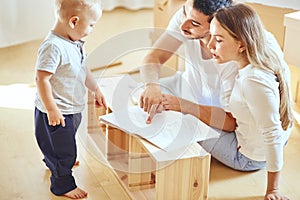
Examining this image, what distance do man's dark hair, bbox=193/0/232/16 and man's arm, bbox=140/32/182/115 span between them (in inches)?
10.6

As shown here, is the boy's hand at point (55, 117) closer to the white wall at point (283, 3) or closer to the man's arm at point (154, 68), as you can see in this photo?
the man's arm at point (154, 68)

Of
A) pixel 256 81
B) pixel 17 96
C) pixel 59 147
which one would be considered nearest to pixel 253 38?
pixel 256 81

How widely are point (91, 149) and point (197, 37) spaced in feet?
1.83

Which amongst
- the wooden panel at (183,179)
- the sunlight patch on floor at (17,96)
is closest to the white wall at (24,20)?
the sunlight patch on floor at (17,96)

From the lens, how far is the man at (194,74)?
5.56ft

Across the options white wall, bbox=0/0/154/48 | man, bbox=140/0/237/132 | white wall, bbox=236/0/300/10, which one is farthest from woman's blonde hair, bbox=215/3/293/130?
white wall, bbox=0/0/154/48

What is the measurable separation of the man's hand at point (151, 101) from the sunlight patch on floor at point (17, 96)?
716mm

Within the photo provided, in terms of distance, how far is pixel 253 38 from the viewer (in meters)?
1.58

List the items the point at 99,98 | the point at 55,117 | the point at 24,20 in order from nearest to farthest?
the point at 55,117 → the point at 99,98 → the point at 24,20

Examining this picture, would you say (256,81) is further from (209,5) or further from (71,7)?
(71,7)

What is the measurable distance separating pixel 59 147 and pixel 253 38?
672 millimetres

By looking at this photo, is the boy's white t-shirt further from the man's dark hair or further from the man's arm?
the man's dark hair

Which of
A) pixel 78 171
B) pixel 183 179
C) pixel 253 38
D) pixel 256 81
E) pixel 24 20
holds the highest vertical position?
pixel 253 38

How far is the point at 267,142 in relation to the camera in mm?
1594
